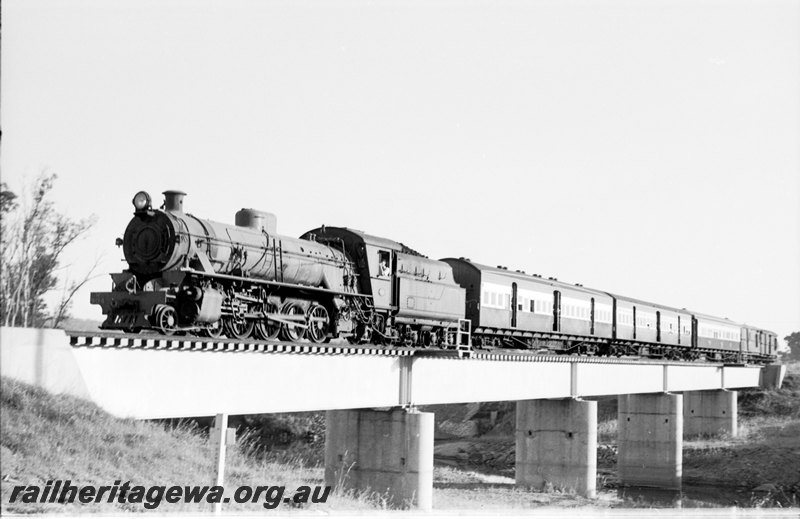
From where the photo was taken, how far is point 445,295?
26812 mm

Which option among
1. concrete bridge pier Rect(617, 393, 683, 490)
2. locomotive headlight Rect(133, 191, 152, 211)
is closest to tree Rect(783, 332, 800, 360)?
concrete bridge pier Rect(617, 393, 683, 490)

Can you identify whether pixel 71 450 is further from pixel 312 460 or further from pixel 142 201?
pixel 312 460

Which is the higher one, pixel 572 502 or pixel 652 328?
pixel 652 328

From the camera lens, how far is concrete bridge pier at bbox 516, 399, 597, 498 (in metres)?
33.4

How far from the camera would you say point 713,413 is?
178 feet

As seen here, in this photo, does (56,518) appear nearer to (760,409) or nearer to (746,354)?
(760,409)

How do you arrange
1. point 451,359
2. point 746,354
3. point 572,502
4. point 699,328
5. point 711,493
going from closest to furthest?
point 451,359
point 572,502
point 711,493
point 699,328
point 746,354

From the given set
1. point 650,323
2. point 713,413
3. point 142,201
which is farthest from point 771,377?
point 142,201

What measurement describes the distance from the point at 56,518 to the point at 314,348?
26.5ft

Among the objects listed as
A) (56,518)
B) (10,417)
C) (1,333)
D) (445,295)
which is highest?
(445,295)

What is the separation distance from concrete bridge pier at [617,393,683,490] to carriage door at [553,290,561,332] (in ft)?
39.9

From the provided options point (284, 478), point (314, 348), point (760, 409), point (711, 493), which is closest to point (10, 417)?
point (314, 348)

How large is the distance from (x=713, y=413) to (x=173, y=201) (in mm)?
46349

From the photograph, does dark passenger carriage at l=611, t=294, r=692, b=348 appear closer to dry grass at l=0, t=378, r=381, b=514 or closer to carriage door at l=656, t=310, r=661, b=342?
carriage door at l=656, t=310, r=661, b=342
